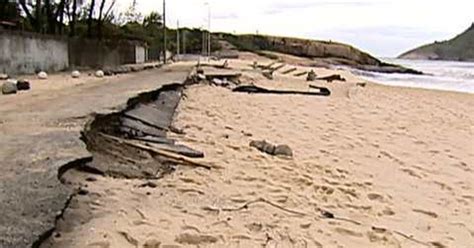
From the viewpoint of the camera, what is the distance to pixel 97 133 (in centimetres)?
713

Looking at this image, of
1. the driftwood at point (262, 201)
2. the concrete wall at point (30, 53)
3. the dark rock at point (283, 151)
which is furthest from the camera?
the concrete wall at point (30, 53)

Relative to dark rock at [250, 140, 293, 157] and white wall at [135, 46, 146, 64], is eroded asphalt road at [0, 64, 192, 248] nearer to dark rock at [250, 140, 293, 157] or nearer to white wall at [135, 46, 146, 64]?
dark rock at [250, 140, 293, 157]

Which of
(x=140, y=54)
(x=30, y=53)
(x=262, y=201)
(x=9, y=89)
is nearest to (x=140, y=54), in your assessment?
(x=140, y=54)

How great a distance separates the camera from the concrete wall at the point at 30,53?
1997 centimetres

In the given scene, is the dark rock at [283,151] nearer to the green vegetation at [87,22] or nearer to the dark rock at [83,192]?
the dark rock at [83,192]

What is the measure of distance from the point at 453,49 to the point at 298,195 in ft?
422

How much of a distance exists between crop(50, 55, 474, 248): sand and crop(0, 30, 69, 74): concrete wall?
37.4ft

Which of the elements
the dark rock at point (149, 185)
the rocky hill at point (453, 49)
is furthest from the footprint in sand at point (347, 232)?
the rocky hill at point (453, 49)

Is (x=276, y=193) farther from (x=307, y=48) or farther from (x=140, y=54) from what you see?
(x=307, y=48)

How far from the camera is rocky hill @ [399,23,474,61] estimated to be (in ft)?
389

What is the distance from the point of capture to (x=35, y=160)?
203 inches

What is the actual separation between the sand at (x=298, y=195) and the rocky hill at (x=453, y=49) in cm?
11041

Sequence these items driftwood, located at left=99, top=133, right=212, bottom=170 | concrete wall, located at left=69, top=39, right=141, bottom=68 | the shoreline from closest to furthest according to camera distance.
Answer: the shoreline < driftwood, located at left=99, top=133, right=212, bottom=170 < concrete wall, located at left=69, top=39, right=141, bottom=68

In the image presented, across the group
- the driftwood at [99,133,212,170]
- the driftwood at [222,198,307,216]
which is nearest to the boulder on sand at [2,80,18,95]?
the driftwood at [99,133,212,170]
